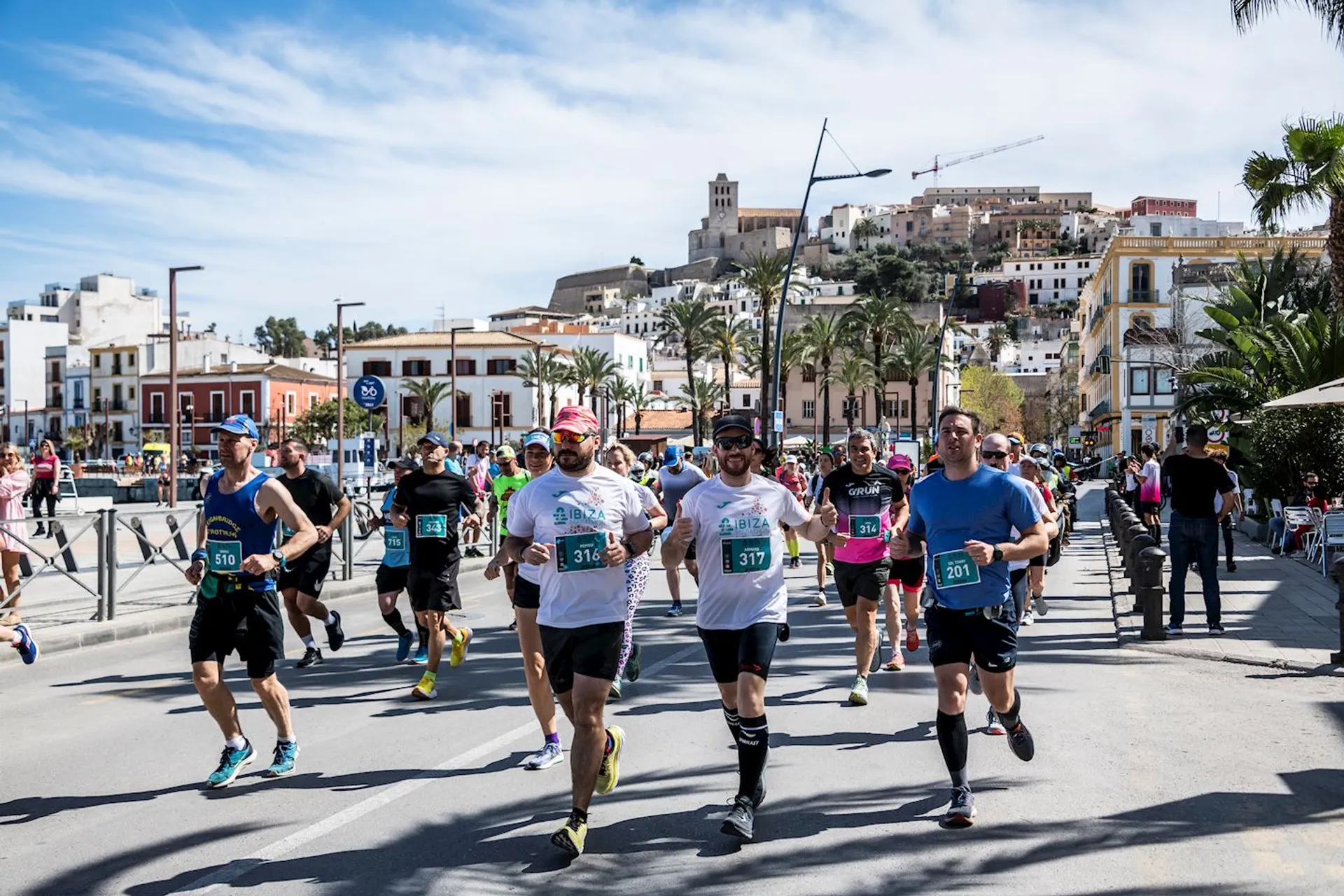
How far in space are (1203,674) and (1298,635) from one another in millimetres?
2134

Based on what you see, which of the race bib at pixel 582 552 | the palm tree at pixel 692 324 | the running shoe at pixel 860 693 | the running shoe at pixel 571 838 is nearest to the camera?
the running shoe at pixel 571 838

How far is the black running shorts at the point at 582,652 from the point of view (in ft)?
17.2

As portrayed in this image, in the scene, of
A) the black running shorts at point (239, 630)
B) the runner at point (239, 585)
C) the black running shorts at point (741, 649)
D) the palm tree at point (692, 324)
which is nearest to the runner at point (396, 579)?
the runner at point (239, 585)

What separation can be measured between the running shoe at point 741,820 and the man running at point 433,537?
3.63 metres

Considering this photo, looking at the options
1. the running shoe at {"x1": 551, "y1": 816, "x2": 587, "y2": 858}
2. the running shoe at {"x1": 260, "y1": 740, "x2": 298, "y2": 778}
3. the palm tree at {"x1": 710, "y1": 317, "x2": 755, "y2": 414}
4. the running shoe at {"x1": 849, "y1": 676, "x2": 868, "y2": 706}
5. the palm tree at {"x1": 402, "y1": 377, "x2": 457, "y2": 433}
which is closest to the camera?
the running shoe at {"x1": 551, "y1": 816, "x2": 587, "y2": 858}

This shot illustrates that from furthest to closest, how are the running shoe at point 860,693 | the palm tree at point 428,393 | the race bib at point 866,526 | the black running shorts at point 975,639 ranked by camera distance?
the palm tree at point 428,393 → the race bib at point 866,526 → the running shoe at point 860,693 → the black running shorts at point 975,639

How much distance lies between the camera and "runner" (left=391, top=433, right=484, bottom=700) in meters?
8.70

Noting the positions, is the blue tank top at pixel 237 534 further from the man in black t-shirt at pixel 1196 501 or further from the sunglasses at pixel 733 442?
the man in black t-shirt at pixel 1196 501

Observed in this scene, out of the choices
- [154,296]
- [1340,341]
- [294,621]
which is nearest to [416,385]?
[154,296]

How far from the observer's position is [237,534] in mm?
6180

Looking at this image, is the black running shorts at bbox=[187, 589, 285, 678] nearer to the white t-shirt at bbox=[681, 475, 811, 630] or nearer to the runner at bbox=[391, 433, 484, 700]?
the white t-shirt at bbox=[681, 475, 811, 630]

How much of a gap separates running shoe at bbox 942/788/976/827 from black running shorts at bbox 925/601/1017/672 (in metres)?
0.55

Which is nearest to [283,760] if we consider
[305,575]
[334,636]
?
[305,575]

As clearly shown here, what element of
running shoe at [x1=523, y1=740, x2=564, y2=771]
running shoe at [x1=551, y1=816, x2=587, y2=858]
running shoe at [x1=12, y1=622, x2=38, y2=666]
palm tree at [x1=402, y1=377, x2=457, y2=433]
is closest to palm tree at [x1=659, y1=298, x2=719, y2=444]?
palm tree at [x1=402, y1=377, x2=457, y2=433]
